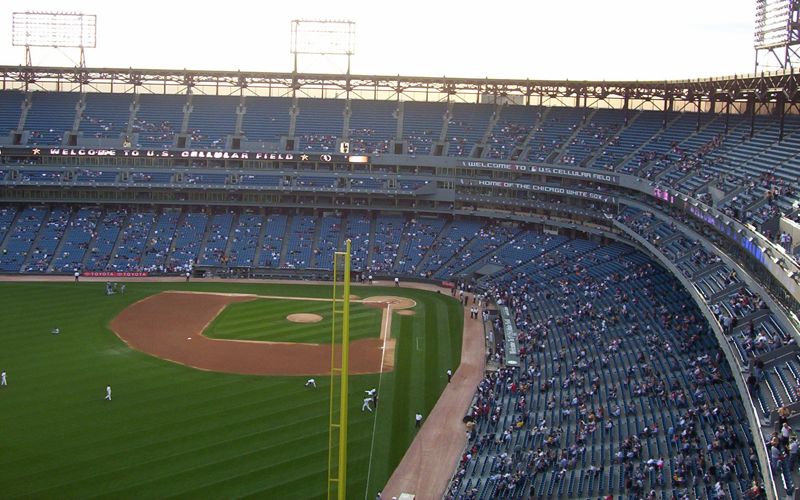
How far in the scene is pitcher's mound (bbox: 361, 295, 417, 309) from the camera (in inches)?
2217

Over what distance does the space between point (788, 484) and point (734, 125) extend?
37844mm

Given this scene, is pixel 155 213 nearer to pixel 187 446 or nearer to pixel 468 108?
pixel 468 108

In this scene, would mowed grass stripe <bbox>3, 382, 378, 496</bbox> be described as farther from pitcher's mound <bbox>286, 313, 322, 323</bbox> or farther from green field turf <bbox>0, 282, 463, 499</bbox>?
pitcher's mound <bbox>286, 313, 322, 323</bbox>

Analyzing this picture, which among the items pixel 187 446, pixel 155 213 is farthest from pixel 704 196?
pixel 155 213

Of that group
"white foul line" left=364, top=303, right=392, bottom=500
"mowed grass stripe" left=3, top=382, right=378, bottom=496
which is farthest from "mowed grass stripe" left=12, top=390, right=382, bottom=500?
"white foul line" left=364, top=303, right=392, bottom=500

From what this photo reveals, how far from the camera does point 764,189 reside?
3750 centimetres

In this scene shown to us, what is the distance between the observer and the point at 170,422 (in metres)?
32.8

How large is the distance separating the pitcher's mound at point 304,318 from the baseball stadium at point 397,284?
75cm

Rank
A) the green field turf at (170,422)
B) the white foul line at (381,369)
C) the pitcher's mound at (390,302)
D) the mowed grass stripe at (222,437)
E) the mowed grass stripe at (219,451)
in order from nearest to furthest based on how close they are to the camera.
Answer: the green field turf at (170,422), the mowed grass stripe at (219,451), the mowed grass stripe at (222,437), the white foul line at (381,369), the pitcher's mound at (390,302)

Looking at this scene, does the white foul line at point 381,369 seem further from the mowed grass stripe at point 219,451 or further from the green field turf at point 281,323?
the mowed grass stripe at point 219,451

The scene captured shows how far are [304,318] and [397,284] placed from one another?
12.4m

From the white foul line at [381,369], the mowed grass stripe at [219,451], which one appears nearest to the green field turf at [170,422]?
the mowed grass stripe at [219,451]

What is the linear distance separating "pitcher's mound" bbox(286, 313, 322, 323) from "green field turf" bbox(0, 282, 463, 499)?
20.7ft

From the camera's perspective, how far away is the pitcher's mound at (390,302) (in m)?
56.3
